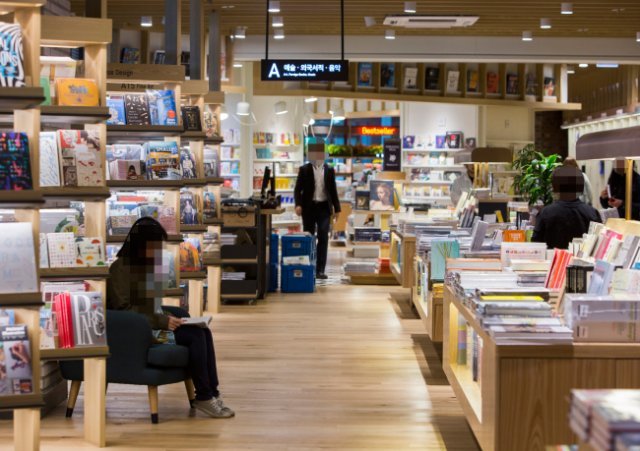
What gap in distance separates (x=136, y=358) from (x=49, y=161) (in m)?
1.31

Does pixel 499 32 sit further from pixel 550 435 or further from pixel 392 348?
pixel 550 435

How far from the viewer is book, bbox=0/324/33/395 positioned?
4.40 m

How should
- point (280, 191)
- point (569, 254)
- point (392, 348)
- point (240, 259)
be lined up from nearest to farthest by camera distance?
point (569, 254) < point (392, 348) < point (240, 259) < point (280, 191)

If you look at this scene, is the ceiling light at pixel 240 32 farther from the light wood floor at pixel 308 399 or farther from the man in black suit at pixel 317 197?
the light wood floor at pixel 308 399

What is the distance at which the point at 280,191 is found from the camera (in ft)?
68.8

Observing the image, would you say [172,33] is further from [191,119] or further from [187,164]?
[187,164]

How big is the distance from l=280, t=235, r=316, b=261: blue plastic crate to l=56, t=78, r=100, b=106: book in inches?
271

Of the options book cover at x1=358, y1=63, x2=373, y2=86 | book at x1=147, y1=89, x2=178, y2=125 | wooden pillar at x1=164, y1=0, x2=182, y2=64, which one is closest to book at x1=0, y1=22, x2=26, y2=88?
book at x1=147, y1=89, x2=178, y2=125

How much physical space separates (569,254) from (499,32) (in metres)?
9.81

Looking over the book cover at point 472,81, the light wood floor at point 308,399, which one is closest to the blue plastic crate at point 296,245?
the light wood floor at point 308,399

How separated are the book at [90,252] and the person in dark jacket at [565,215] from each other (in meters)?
3.49

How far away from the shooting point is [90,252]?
5.38 m

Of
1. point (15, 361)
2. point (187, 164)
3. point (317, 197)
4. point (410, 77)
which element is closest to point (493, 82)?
point (410, 77)

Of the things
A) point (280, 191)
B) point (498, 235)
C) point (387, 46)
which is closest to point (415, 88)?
point (387, 46)
